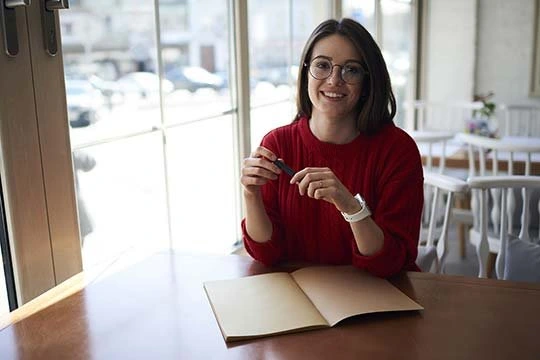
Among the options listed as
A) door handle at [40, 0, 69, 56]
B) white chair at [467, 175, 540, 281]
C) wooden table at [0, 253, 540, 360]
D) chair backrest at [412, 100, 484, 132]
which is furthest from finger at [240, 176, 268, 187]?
chair backrest at [412, 100, 484, 132]

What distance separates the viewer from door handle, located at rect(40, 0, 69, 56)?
50.1 inches

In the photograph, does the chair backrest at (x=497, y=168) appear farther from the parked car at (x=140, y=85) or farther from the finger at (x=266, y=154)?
the parked car at (x=140, y=85)

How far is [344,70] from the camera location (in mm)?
1373

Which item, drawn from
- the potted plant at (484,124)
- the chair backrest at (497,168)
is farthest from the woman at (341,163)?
the potted plant at (484,124)

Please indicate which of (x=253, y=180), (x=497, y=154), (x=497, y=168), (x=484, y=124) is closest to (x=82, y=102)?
(x=253, y=180)

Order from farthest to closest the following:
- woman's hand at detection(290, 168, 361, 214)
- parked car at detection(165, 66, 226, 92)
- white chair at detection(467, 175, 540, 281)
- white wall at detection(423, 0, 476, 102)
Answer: white wall at detection(423, 0, 476, 102)
parked car at detection(165, 66, 226, 92)
white chair at detection(467, 175, 540, 281)
woman's hand at detection(290, 168, 361, 214)

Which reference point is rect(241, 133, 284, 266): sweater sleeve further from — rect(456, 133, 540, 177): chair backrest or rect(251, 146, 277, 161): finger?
rect(456, 133, 540, 177): chair backrest

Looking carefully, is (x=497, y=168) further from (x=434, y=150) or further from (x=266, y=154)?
(x=266, y=154)

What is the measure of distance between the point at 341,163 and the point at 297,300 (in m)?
0.46

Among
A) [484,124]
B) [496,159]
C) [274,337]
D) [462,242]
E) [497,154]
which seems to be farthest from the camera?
[484,124]

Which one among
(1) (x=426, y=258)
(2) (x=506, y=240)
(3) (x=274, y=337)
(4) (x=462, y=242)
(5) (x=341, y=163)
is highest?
(5) (x=341, y=163)

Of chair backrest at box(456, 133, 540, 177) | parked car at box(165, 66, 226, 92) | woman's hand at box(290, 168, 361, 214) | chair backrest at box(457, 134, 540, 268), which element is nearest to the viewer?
woman's hand at box(290, 168, 361, 214)

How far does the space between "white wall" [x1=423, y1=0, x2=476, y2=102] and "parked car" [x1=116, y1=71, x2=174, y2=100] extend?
136 inches

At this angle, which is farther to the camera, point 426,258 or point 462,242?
point 462,242
